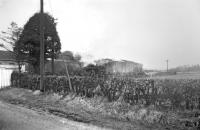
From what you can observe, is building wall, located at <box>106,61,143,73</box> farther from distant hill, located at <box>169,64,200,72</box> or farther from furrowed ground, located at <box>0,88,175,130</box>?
furrowed ground, located at <box>0,88,175,130</box>

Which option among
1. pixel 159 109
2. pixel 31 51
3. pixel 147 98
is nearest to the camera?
pixel 159 109

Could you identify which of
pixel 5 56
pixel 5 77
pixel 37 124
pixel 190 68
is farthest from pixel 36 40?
pixel 37 124

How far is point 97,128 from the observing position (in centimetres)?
721

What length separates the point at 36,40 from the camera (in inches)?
1161

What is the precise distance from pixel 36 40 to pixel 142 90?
22.7 meters

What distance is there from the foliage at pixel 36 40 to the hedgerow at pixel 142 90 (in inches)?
606

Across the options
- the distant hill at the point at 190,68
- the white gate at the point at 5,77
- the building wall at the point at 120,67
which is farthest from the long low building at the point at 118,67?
the white gate at the point at 5,77

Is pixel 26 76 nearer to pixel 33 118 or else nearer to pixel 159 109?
pixel 33 118

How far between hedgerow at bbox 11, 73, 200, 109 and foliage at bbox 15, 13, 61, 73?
15.4 meters

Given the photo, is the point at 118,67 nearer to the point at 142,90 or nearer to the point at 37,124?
the point at 142,90

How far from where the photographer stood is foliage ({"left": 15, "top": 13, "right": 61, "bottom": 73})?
2948cm

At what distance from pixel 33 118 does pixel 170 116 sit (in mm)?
5132

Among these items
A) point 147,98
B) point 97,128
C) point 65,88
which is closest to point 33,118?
point 97,128

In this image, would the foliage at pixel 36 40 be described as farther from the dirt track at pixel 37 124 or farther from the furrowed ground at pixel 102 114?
the dirt track at pixel 37 124
